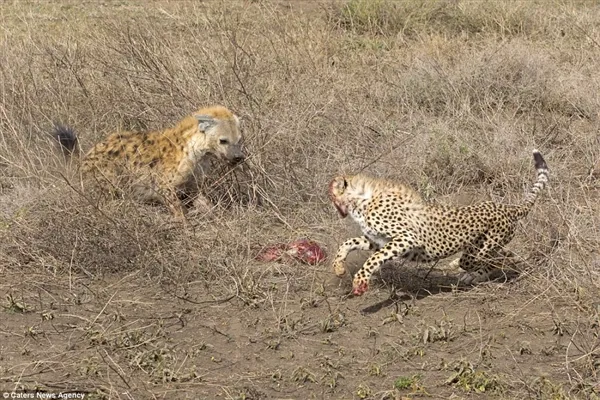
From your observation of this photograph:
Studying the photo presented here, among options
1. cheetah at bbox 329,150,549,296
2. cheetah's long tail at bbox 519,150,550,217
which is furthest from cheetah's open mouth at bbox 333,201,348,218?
cheetah's long tail at bbox 519,150,550,217

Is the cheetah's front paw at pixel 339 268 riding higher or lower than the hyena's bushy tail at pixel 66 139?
lower

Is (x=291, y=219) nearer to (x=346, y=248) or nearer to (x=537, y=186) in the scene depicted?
(x=346, y=248)

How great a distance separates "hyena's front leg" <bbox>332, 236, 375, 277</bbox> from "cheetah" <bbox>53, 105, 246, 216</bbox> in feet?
5.35

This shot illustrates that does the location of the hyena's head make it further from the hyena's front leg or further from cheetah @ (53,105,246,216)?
the hyena's front leg

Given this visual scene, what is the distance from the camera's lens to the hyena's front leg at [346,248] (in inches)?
256

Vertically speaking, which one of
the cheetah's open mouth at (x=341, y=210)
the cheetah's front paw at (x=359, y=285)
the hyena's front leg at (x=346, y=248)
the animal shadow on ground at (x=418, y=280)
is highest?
the cheetah's open mouth at (x=341, y=210)

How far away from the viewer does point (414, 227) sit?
21.4ft

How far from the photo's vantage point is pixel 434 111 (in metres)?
9.77

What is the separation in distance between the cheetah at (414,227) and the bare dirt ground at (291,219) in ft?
0.73

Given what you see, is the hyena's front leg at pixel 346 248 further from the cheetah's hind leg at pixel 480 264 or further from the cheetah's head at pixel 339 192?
the cheetah's hind leg at pixel 480 264

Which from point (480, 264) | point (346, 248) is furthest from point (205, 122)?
point (480, 264)

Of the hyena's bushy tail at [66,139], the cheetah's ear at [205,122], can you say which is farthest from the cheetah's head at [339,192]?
the hyena's bushy tail at [66,139]

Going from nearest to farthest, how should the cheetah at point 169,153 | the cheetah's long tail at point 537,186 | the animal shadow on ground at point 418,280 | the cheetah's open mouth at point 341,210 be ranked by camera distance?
the animal shadow on ground at point 418,280, the cheetah's open mouth at point 341,210, the cheetah's long tail at point 537,186, the cheetah at point 169,153

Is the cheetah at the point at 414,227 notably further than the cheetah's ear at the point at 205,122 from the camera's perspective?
No
